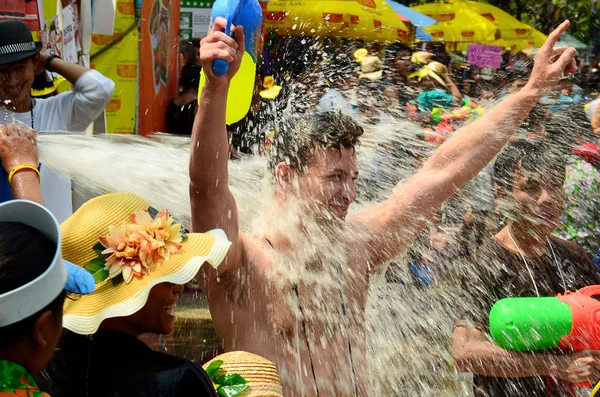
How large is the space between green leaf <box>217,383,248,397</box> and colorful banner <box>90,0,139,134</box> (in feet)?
14.9

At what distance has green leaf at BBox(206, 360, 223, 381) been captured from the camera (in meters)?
2.22

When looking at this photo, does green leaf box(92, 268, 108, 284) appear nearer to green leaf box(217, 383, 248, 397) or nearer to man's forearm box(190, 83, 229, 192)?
green leaf box(217, 383, 248, 397)

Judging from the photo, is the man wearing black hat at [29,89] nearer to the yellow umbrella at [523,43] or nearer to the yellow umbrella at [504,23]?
the yellow umbrella at [523,43]

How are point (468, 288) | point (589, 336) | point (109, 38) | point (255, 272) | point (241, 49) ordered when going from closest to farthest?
point (241, 49) < point (255, 272) < point (589, 336) < point (468, 288) < point (109, 38)

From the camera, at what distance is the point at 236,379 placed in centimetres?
222

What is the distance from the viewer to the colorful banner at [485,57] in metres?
9.96

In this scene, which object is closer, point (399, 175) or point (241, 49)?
point (241, 49)

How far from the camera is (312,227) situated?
3.17 meters

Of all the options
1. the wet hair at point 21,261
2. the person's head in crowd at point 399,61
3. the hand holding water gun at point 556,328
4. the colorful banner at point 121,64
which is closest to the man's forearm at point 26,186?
the wet hair at point 21,261

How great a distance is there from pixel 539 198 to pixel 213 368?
2465 millimetres

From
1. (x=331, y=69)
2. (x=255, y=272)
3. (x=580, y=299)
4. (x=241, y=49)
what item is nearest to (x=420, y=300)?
(x=580, y=299)

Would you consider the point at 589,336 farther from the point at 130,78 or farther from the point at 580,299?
the point at 130,78

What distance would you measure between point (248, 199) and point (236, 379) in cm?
150

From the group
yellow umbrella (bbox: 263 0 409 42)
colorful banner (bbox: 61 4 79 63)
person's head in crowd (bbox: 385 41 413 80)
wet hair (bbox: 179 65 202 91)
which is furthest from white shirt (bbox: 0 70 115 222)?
yellow umbrella (bbox: 263 0 409 42)
